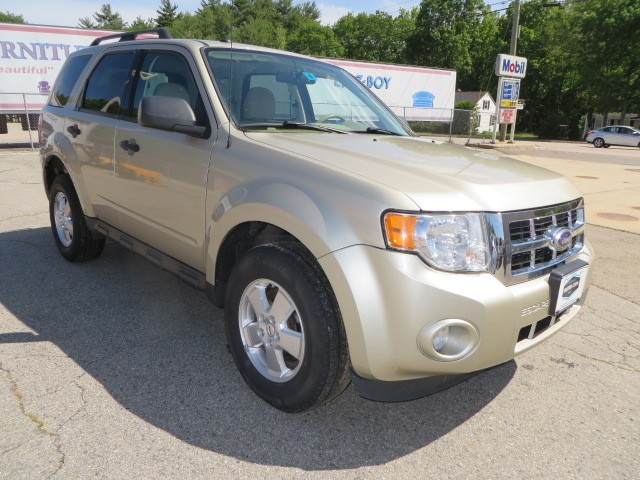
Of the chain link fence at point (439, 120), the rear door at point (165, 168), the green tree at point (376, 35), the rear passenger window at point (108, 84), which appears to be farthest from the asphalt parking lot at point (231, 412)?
the green tree at point (376, 35)

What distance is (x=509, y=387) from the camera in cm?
304

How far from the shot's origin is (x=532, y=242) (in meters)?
2.35

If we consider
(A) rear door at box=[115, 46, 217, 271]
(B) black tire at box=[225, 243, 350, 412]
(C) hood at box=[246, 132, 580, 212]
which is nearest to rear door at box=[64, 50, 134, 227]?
(A) rear door at box=[115, 46, 217, 271]

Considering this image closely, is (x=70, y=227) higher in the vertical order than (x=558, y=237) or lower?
lower

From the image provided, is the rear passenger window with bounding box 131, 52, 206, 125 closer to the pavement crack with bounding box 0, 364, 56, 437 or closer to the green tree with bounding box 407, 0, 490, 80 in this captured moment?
the pavement crack with bounding box 0, 364, 56, 437

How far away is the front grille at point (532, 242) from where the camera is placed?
2248 mm

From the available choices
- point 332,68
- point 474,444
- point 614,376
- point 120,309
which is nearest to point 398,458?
point 474,444

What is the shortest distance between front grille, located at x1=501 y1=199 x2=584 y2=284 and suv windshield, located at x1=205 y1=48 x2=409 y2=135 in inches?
54.8

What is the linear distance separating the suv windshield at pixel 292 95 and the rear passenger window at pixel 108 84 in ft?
3.25

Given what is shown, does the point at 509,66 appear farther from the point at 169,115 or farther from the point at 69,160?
the point at 169,115

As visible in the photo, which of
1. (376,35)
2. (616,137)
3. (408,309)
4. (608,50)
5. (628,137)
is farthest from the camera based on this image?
(376,35)

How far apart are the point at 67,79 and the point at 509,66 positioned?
70.7 feet

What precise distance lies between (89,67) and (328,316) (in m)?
3.42

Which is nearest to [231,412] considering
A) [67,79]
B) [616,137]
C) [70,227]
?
[70,227]
